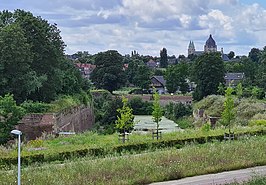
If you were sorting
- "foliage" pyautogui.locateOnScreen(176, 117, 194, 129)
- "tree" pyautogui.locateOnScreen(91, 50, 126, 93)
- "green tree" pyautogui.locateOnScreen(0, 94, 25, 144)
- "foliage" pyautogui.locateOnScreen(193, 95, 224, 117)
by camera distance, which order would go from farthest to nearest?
"tree" pyautogui.locateOnScreen(91, 50, 126, 93), "foliage" pyautogui.locateOnScreen(176, 117, 194, 129), "foliage" pyautogui.locateOnScreen(193, 95, 224, 117), "green tree" pyautogui.locateOnScreen(0, 94, 25, 144)

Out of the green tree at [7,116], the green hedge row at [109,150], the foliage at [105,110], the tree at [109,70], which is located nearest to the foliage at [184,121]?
the foliage at [105,110]

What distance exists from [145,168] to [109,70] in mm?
66181

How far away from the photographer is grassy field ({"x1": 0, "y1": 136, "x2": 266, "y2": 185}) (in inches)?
611

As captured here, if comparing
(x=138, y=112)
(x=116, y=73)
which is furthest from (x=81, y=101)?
(x=116, y=73)

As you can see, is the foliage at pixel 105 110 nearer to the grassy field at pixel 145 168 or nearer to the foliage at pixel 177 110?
the foliage at pixel 177 110

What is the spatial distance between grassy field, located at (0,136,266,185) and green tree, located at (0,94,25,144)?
14.0 m

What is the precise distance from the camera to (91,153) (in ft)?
74.7

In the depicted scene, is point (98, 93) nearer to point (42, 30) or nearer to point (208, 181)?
point (42, 30)

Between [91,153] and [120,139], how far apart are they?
4842 mm

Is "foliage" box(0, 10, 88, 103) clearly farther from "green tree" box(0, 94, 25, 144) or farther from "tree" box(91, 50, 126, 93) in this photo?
"tree" box(91, 50, 126, 93)

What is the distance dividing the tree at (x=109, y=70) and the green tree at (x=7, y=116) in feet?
162

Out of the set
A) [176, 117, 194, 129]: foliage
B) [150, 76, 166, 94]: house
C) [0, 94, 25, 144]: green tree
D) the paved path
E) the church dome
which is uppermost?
the church dome

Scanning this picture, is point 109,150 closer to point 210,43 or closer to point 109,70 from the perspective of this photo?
point 109,70

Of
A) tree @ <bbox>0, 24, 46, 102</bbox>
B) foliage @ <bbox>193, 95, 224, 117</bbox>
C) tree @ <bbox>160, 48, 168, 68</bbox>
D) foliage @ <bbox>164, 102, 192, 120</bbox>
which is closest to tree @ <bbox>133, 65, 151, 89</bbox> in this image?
foliage @ <bbox>164, 102, 192, 120</bbox>
